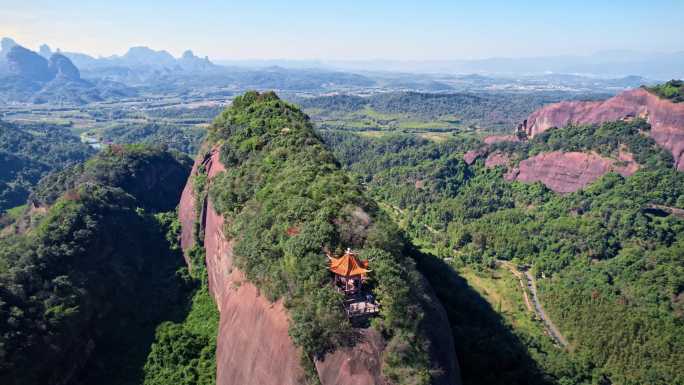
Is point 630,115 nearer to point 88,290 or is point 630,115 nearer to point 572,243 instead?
point 572,243

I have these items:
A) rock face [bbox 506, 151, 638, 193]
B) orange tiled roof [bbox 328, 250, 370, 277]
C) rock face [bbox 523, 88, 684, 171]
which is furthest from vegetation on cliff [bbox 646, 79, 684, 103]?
orange tiled roof [bbox 328, 250, 370, 277]

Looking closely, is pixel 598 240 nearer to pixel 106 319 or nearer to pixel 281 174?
pixel 281 174

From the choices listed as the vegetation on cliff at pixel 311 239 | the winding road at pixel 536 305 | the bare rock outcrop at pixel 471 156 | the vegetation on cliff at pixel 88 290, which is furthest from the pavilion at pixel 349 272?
the bare rock outcrop at pixel 471 156

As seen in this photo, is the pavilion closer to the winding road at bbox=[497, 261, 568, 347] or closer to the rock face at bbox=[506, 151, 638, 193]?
the winding road at bbox=[497, 261, 568, 347]

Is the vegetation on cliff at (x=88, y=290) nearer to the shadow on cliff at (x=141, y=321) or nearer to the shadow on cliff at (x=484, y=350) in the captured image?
the shadow on cliff at (x=141, y=321)

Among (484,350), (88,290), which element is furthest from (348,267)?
(88,290)
